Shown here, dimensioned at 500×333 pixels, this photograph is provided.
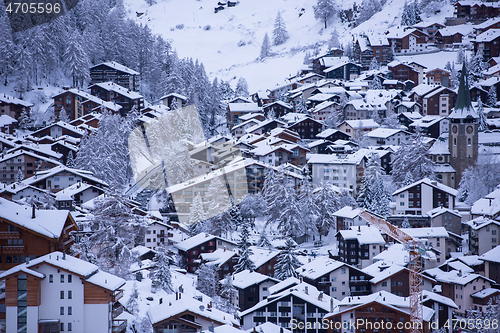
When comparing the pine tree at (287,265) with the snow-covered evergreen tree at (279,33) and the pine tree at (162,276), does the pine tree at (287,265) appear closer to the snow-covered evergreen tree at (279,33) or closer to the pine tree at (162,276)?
the pine tree at (162,276)

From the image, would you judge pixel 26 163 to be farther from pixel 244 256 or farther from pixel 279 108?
pixel 279 108

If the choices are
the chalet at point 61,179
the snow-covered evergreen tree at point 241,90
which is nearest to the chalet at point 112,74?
the snow-covered evergreen tree at point 241,90

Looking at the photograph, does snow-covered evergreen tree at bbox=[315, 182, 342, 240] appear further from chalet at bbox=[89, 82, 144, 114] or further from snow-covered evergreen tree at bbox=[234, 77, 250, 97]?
snow-covered evergreen tree at bbox=[234, 77, 250, 97]

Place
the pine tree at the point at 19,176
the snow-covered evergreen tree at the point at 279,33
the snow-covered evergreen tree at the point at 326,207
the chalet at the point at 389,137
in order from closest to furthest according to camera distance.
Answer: the snow-covered evergreen tree at the point at 326,207
the pine tree at the point at 19,176
the chalet at the point at 389,137
the snow-covered evergreen tree at the point at 279,33

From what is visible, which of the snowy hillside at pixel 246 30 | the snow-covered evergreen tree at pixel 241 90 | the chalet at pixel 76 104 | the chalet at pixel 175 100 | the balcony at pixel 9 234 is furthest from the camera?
the snowy hillside at pixel 246 30

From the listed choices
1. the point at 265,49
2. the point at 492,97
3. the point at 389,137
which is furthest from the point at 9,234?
the point at 265,49

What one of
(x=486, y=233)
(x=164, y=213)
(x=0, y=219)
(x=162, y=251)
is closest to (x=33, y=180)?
(x=164, y=213)
